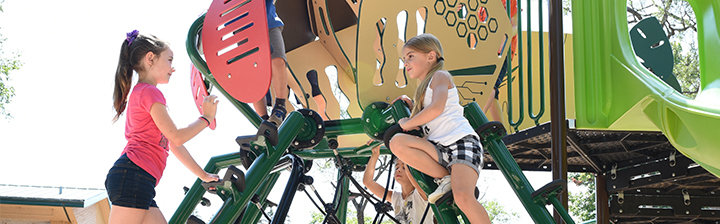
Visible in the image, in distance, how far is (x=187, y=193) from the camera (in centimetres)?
274

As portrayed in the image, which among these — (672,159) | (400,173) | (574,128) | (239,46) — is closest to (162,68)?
(239,46)

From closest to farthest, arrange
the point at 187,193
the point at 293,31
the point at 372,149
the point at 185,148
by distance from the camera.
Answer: the point at 185,148
the point at 187,193
the point at 372,149
the point at 293,31

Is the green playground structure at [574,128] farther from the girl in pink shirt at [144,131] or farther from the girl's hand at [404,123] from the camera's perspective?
the girl in pink shirt at [144,131]

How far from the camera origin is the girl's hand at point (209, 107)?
2334 millimetres

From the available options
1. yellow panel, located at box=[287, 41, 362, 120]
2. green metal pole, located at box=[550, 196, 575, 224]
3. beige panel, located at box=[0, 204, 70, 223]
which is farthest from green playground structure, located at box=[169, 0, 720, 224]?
beige panel, located at box=[0, 204, 70, 223]

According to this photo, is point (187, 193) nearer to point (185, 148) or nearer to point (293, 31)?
point (185, 148)

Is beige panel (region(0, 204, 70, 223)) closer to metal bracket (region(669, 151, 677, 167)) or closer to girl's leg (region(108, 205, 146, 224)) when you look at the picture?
girl's leg (region(108, 205, 146, 224))

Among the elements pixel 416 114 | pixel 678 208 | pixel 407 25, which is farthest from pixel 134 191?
pixel 678 208

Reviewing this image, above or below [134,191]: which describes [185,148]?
above

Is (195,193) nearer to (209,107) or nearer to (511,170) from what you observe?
(209,107)

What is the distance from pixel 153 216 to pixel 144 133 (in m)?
0.35

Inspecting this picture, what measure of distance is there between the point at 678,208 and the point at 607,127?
238 cm

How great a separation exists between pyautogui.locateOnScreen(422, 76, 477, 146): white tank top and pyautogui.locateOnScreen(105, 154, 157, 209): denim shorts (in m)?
1.19

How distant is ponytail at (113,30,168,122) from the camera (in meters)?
2.45
